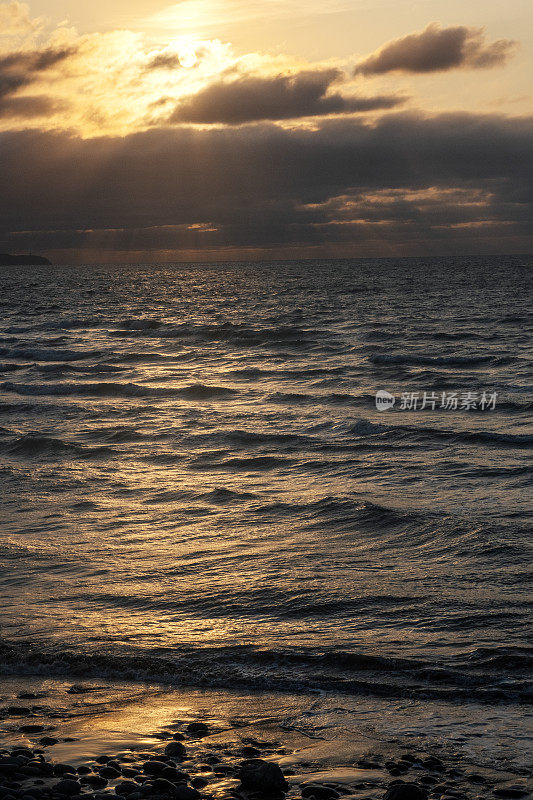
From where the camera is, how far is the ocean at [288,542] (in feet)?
23.3

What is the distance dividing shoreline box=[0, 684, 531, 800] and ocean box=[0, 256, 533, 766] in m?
0.36

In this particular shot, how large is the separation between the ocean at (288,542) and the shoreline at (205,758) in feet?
1.18

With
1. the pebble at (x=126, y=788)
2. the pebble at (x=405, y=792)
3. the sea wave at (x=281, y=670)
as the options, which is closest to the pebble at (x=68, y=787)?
the pebble at (x=126, y=788)

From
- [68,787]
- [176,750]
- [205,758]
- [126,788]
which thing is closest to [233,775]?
[205,758]

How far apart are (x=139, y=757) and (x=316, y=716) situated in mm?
1564

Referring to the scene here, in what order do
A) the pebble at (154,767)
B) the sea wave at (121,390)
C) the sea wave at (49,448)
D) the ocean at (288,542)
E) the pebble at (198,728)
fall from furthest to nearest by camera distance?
the sea wave at (121,390)
the sea wave at (49,448)
the ocean at (288,542)
the pebble at (198,728)
the pebble at (154,767)

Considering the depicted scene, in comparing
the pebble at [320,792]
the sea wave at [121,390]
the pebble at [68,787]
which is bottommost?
the pebble at [320,792]

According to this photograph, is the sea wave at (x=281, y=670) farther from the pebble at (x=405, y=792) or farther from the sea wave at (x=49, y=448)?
the sea wave at (x=49, y=448)

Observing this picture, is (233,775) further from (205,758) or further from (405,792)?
(405,792)

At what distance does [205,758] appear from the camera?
216 inches

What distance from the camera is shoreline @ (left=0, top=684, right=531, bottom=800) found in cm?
498

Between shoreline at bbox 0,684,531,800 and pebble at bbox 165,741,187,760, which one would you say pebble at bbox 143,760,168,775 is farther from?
pebble at bbox 165,741,187,760

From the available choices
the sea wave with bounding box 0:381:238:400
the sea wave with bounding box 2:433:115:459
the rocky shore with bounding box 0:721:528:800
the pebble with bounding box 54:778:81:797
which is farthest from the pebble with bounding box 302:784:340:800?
the sea wave with bounding box 0:381:238:400

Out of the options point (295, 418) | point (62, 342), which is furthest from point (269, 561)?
point (62, 342)
